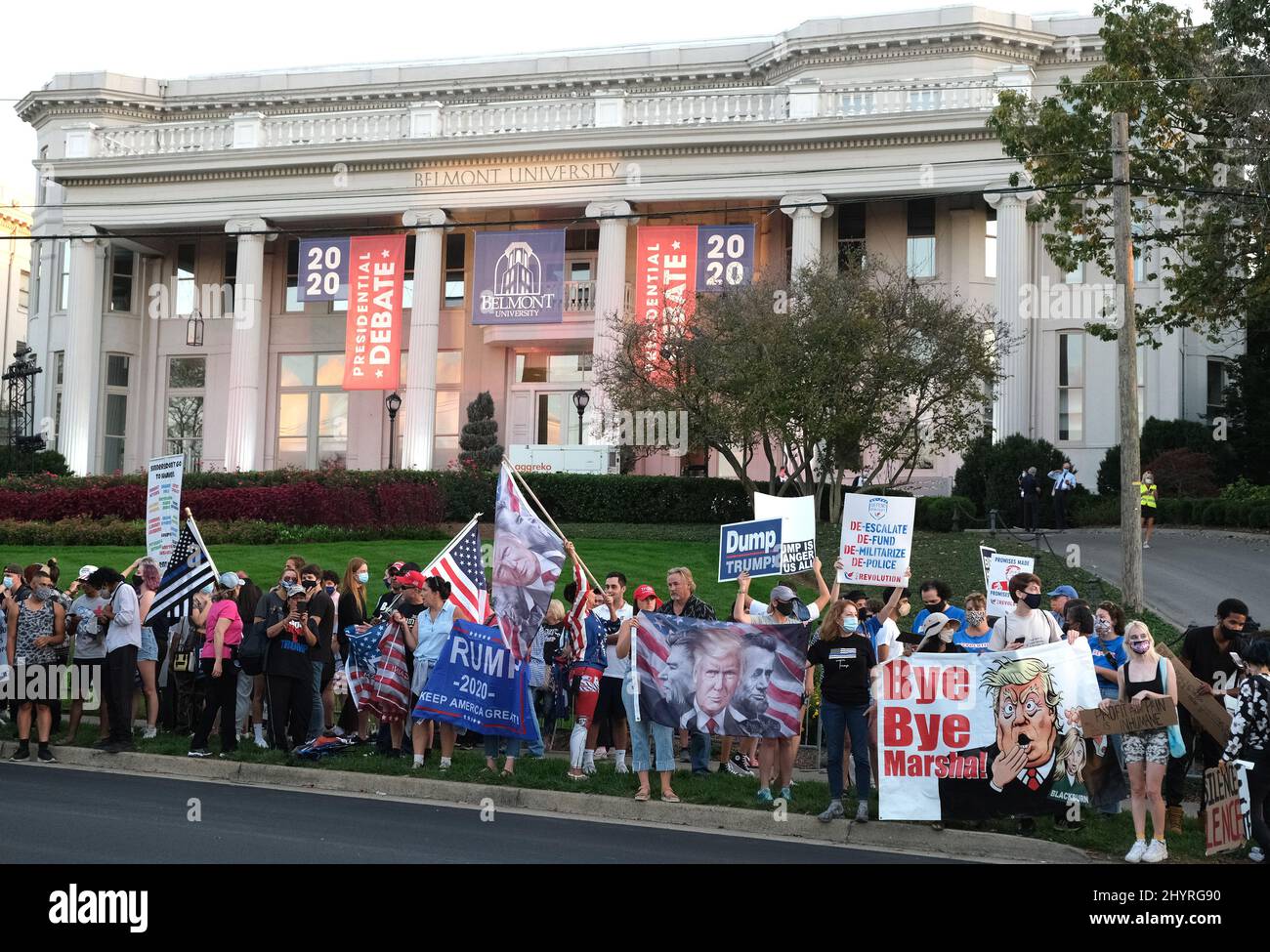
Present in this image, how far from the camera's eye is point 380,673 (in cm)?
1545

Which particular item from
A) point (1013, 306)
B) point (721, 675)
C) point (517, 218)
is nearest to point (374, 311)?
point (517, 218)

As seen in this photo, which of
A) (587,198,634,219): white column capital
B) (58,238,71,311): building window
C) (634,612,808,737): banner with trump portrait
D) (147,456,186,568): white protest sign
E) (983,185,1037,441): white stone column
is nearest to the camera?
(634,612,808,737): banner with trump portrait

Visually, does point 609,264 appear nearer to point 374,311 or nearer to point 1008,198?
point 374,311

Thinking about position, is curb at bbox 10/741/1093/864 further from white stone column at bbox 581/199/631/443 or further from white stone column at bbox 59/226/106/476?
white stone column at bbox 59/226/106/476

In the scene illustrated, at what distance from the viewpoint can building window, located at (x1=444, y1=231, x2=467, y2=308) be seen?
50312 millimetres

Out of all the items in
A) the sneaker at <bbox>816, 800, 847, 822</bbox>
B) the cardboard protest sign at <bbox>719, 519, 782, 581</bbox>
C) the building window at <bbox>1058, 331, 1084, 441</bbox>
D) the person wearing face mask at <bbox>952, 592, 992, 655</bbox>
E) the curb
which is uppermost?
the building window at <bbox>1058, 331, 1084, 441</bbox>

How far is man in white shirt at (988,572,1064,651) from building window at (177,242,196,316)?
1721 inches

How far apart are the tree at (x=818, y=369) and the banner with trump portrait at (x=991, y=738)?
1834 cm

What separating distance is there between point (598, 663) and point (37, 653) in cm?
589

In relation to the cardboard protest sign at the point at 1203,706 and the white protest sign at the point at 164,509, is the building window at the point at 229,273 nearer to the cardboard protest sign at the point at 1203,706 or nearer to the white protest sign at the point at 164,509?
the white protest sign at the point at 164,509

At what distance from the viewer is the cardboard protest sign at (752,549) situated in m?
15.1

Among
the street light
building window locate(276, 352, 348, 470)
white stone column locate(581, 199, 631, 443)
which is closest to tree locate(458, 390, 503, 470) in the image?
the street light

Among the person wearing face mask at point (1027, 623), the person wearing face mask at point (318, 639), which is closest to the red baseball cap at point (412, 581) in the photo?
the person wearing face mask at point (318, 639)
